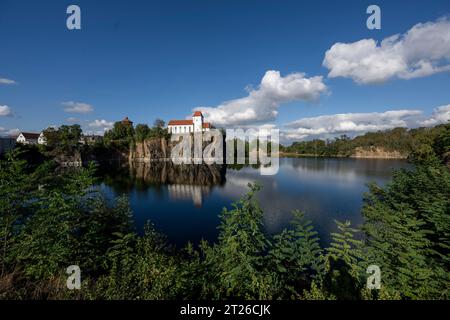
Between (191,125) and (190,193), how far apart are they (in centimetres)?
6747

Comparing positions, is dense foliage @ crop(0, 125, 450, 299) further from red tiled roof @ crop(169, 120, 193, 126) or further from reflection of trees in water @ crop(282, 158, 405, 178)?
red tiled roof @ crop(169, 120, 193, 126)

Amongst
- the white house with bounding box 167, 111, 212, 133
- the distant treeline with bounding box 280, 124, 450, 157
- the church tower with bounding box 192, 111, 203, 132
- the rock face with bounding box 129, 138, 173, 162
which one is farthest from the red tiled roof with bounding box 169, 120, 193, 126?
the distant treeline with bounding box 280, 124, 450, 157

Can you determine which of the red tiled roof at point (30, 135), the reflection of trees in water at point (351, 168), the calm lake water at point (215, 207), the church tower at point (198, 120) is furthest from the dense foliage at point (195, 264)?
the red tiled roof at point (30, 135)

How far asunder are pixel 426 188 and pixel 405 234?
31.4ft

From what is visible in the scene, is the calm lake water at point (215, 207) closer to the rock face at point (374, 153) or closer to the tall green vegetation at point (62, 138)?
the tall green vegetation at point (62, 138)

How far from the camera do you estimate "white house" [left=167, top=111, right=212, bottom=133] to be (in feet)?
304

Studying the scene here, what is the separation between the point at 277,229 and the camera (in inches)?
612

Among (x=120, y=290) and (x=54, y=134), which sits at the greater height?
(x=54, y=134)

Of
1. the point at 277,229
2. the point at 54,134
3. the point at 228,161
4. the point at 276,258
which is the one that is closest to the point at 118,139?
the point at 54,134

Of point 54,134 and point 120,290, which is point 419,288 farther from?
point 54,134

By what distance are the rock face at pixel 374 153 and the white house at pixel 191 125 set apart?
8782cm

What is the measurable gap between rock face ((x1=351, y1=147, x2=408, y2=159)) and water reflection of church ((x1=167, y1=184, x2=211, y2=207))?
4500 inches

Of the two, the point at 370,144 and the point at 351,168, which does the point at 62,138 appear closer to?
the point at 351,168

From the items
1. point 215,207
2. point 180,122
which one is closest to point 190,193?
point 215,207
